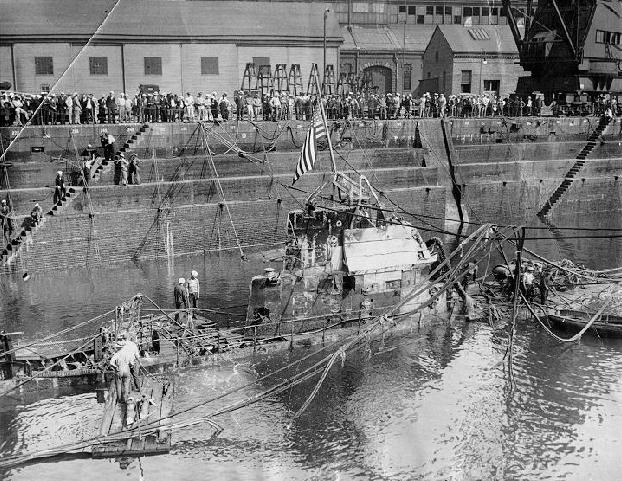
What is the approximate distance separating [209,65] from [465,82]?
2231 centimetres

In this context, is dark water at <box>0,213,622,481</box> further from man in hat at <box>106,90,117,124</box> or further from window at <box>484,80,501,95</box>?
window at <box>484,80,501,95</box>

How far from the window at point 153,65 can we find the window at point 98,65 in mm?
2570

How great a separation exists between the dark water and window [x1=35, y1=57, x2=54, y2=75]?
1018 inches

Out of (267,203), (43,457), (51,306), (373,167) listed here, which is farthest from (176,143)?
(43,457)

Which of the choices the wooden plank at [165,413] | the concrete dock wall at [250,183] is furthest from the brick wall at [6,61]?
the wooden plank at [165,413]

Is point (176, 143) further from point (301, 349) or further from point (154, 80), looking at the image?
point (301, 349)

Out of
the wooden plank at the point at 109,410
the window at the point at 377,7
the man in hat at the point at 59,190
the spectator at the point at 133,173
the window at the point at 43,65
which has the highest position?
the window at the point at 377,7

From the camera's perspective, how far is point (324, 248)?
23781 mm

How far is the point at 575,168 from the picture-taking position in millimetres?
47094

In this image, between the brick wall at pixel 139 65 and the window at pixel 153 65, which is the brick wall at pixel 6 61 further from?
the window at pixel 153 65

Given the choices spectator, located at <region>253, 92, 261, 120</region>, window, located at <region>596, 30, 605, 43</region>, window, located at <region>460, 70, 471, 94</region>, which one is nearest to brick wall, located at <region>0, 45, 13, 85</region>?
spectator, located at <region>253, 92, 261, 120</region>

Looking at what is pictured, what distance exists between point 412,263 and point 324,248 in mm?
3095

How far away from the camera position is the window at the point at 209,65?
1975 inches

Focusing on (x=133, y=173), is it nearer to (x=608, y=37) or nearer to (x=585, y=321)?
(x=585, y=321)
